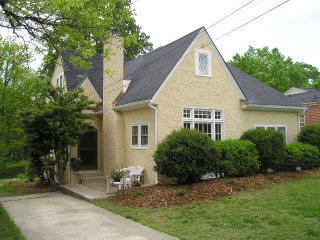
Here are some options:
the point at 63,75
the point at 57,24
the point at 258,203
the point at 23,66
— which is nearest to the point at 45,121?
the point at 63,75

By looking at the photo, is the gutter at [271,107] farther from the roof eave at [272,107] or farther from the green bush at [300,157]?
Result: the green bush at [300,157]

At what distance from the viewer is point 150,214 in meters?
10.9

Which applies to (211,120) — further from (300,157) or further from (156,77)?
(300,157)

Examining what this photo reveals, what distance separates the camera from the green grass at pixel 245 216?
830 centimetres

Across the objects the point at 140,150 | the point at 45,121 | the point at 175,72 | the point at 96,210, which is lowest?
the point at 96,210

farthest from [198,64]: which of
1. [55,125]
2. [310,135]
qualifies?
[310,135]

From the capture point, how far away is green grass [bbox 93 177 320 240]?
830 centimetres

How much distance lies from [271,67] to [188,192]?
4183 cm

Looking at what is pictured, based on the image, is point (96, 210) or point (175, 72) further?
point (175, 72)

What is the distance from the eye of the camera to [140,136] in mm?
16781

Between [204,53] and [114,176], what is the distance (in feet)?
22.1

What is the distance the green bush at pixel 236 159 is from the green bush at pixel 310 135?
183 inches

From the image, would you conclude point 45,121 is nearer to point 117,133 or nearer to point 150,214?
point 117,133

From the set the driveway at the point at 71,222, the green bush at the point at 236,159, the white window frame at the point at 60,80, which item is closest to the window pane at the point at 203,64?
the green bush at the point at 236,159
